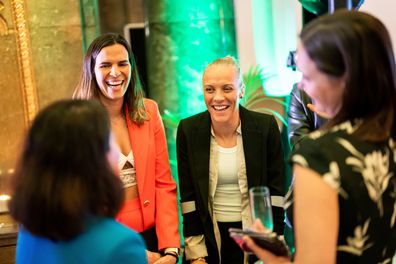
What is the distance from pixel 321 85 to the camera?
1261mm

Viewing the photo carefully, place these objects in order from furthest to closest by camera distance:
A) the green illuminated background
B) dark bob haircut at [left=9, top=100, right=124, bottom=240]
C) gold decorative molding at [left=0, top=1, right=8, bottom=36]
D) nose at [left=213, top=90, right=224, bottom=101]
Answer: the green illuminated background < gold decorative molding at [left=0, top=1, right=8, bottom=36] < nose at [left=213, top=90, right=224, bottom=101] < dark bob haircut at [left=9, top=100, right=124, bottom=240]

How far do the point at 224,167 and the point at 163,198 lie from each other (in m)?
0.38

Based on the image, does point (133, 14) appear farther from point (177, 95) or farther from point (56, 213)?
point (56, 213)

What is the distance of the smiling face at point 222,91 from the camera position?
232 centimetres

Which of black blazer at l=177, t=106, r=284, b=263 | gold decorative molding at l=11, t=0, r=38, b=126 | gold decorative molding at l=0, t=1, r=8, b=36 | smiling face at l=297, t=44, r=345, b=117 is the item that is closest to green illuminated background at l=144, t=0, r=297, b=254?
gold decorative molding at l=11, t=0, r=38, b=126

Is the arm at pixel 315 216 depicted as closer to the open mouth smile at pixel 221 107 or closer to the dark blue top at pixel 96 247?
the dark blue top at pixel 96 247

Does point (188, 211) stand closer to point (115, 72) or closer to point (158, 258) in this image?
point (158, 258)

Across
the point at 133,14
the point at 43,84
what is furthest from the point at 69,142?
the point at 133,14

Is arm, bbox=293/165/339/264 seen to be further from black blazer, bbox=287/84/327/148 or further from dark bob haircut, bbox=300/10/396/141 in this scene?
black blazer, bbox=287/84/327/148

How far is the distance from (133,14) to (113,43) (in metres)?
2.05

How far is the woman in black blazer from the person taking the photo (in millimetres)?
2322

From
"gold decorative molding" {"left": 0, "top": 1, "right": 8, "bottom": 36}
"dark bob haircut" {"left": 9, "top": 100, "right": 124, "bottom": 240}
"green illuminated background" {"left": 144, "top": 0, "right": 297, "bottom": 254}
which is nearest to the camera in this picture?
"dark bob haircut" {"left": 9, "top": 100, "right": 124, "bottom": 240}

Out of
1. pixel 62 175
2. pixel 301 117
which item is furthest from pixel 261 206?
pixel 301 117

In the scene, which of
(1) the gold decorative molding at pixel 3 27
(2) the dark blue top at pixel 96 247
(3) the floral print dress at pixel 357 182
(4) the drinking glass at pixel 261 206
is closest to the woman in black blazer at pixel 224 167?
(4) the drinking glass at pixel 261 206
